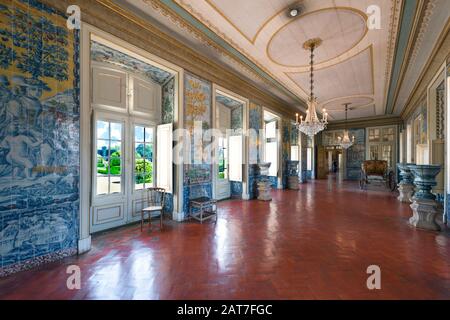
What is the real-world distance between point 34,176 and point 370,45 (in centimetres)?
659

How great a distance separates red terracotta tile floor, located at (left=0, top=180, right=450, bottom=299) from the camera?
204 centimetres

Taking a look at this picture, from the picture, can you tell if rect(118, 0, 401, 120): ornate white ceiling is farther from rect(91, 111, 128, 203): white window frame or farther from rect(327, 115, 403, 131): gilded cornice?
rect(327, 115, 403, 131): gilded cornice

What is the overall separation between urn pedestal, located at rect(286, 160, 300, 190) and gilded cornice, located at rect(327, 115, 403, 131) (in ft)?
19.7

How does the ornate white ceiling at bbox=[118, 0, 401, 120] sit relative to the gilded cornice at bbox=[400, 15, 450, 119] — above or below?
above

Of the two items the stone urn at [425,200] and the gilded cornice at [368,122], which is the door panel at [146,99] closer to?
the stone urn at [425,200]

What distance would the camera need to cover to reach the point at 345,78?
624cm

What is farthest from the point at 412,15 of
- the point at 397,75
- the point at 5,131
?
the point at 5,131

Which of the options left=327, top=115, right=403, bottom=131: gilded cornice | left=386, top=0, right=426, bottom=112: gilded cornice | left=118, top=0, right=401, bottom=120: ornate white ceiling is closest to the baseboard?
left=118, top=0, right=401, bottom=120: ornate white ceiling

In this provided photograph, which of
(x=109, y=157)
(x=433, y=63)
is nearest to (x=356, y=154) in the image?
(x=433, y=63)

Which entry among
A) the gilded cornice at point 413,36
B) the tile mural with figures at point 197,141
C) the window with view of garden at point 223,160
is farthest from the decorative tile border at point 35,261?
the gilded cornice at point 413,36

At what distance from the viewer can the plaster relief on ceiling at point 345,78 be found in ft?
17.0

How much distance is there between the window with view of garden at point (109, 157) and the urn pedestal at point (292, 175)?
23.9 ft

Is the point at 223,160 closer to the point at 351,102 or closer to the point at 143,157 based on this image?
the point at 143,157

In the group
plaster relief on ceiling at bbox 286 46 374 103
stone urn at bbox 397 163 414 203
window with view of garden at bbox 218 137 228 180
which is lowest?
stone urn at bbox 397 163 414 203
